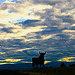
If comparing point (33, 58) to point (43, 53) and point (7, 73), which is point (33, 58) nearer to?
point (43, 53)

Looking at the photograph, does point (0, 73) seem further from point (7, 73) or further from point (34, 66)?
point (34, 66)

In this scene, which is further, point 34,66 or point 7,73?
point 34,66

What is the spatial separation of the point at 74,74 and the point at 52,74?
3.24 m

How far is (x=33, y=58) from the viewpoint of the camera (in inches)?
1662

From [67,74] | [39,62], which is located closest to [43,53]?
[39,62]

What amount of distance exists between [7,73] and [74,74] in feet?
31.5

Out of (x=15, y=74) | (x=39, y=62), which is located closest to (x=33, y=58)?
(x=39, y=62)

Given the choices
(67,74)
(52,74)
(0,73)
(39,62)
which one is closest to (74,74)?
(67,74)

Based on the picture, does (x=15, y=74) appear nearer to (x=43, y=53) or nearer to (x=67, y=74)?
(x=67, y=74)

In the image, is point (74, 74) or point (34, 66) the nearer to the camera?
point (74, 74)

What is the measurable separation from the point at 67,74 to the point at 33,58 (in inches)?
684

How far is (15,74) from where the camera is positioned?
25281 mm

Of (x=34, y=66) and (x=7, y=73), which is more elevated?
(x=7, y=73)

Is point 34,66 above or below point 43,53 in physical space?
below
